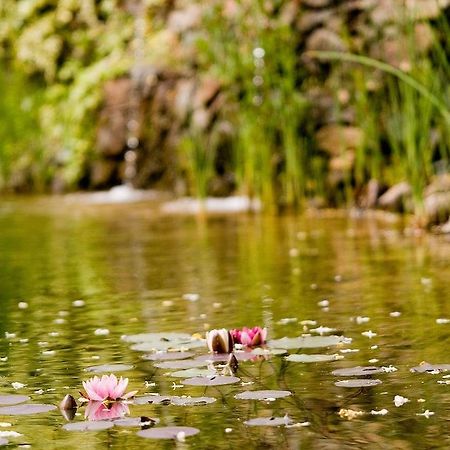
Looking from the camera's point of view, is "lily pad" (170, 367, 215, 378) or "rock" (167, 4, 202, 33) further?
"rock" (167, 4, 202, 33)

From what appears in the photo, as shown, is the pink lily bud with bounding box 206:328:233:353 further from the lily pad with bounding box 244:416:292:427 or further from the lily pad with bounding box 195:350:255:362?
the lily pad with bounding box 244:416:292:427

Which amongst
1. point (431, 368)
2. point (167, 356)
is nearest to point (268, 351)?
point (167, 356)

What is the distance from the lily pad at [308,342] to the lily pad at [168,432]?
1060 mm

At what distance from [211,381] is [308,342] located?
63cm

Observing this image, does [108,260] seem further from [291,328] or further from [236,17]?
[236,17]

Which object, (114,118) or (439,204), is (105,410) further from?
(114,118)

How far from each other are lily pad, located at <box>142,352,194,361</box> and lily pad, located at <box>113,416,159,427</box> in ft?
2.62

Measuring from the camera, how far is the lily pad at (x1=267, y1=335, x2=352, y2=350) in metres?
3.51

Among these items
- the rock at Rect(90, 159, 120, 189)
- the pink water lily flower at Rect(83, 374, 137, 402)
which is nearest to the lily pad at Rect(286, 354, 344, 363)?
the pink water lily flower at Rect(83, 374, 137, 402)

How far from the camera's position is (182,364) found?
326 centimetres

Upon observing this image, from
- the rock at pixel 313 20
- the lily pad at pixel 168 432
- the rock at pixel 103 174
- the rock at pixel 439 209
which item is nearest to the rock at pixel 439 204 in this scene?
the rock at pixel 439 209

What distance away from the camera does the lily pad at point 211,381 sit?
297 centimetres

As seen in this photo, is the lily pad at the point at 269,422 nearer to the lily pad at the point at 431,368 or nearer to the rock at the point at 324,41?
the lily pad at the point at 431,368

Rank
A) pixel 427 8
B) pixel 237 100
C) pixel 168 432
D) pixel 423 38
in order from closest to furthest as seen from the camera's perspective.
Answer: pixel 168 432
pixel 427 8
pixel 423 38
pixel 237 100
